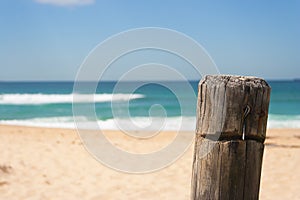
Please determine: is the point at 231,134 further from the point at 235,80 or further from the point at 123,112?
the point at 123,112

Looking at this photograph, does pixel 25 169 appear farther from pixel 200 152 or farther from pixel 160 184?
pixel 200 152

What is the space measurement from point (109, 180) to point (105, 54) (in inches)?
158

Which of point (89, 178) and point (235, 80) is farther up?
point (235, 80)

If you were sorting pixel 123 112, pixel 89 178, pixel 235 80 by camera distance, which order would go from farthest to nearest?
pixel 123 112, pixel 89 178, pixel 235 80

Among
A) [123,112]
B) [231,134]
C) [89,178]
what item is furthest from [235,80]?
[123,112]

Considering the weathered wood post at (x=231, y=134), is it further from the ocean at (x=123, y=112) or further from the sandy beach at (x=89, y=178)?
the sandy beach at (x=89, y=178)

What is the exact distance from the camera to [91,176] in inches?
252

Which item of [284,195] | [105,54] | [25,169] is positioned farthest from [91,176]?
[105,54]

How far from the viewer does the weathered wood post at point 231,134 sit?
5.33 ft

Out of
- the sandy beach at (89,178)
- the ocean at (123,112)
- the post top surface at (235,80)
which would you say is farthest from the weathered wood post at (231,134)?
the sandy beach at (89,178)

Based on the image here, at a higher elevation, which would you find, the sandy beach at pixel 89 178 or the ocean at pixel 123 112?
the ocean at pixel 123 112

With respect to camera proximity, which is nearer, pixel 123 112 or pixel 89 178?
pixel 89 178

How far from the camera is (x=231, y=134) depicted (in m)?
1.66

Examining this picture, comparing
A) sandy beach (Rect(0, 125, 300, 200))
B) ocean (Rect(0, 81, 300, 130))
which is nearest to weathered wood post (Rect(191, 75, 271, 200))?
ocean (Rect(0, 81, 300, 130))
